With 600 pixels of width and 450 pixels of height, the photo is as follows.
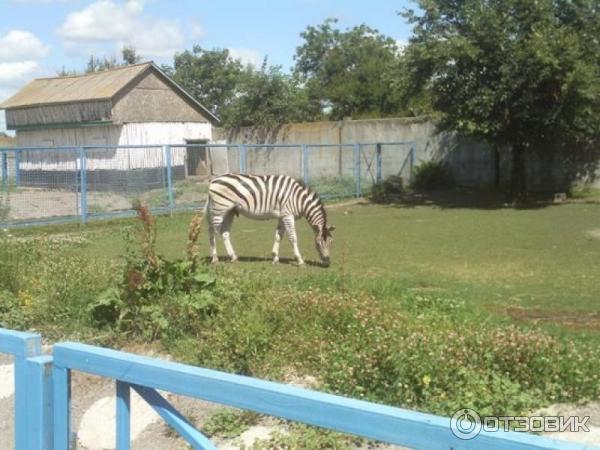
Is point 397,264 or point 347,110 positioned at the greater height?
point 347,110

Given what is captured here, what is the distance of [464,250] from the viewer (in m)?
13.7

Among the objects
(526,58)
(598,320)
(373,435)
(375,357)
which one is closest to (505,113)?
(526,58)

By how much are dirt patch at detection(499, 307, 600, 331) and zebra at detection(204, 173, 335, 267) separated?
5.00 meters

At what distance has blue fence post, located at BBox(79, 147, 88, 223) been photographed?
61.2 feet

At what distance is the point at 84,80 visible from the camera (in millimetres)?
37250

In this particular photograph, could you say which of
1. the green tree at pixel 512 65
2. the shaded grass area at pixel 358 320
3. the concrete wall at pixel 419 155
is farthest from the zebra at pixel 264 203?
the concrete wall at pixel 419 155

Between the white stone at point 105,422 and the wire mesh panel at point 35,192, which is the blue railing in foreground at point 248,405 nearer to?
the white stone at point 105,422

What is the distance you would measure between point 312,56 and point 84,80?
35.5 meters

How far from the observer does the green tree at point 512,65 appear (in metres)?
20.5

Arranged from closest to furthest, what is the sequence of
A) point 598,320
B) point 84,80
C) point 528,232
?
point 598,320, point 528,232, point 84,80

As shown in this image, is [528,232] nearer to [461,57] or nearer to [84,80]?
[461,57]

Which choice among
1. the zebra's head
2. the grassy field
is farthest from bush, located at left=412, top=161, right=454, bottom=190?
the zebra's head

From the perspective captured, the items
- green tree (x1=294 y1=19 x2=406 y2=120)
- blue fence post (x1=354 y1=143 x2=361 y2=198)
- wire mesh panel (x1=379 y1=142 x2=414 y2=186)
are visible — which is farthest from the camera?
green tree (x1=294 y1=19 x2=406 y2=120)

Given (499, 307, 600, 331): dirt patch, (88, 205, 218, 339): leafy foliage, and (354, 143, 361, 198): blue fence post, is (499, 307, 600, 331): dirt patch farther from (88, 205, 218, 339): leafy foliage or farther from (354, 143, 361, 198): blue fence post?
(354, 143, 361, 198): blue fence post
